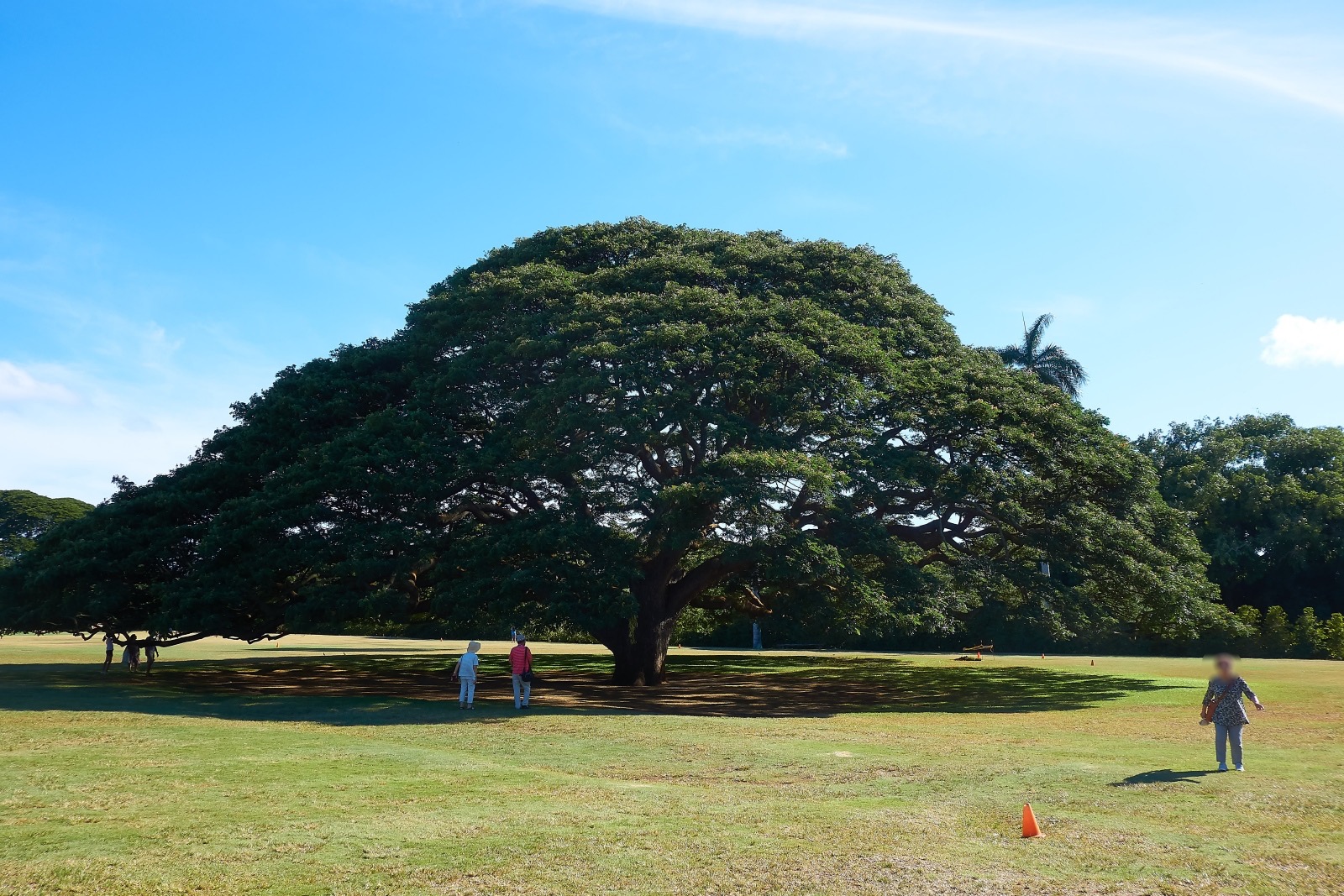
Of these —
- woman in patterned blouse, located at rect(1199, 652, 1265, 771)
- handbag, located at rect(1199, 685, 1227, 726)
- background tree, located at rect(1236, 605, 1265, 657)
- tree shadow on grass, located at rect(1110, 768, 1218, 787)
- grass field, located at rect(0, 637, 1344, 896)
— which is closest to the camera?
grass field, located at rect(0, 637, 1344, 896)

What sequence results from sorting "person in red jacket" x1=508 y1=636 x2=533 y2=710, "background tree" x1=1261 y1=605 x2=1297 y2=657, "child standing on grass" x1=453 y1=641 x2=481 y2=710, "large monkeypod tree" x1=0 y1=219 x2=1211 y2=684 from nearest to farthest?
1. "person in red jacket" x1=508 y1=636 x2=533 y2=710
2. "child standing on grass" x1=453 y1=641 x2=481 y2=710
3. "large monkeypod tree" x1=0 y1=219 x2=1211 y2=684
4. "background tree" x1=1261 y1=605 x2=1297 y2=657

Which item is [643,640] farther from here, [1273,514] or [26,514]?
[26,514]

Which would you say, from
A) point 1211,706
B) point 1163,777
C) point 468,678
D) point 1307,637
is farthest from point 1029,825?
point 1307,637

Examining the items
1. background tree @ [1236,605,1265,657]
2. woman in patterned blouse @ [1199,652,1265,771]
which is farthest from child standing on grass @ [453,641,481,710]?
background tree @ [1236,605,1265,657]

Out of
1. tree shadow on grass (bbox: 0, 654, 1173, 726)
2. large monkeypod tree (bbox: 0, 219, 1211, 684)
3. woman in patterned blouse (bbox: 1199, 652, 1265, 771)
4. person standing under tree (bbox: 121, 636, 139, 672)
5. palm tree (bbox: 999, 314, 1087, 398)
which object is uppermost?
palm tree (bbox: 999, 314, 1087, 398)

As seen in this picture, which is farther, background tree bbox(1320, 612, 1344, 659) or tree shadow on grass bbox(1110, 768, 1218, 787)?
background tree bbox(1320, 612, 1344, 659)

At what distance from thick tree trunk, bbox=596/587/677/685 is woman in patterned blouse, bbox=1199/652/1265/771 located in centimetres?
1645

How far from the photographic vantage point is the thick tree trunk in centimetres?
2752

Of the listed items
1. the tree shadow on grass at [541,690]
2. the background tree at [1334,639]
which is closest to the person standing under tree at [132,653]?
the tree shadow on grass at [541,690]

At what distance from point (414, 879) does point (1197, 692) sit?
24245 millimetres

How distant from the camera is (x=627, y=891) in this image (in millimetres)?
7121

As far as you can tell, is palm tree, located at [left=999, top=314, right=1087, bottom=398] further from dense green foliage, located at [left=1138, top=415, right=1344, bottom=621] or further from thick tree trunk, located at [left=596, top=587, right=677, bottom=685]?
thick tree trunk, located at [left=596, top=587, right=677, bottom=685]

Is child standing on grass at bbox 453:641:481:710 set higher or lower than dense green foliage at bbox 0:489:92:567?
lower

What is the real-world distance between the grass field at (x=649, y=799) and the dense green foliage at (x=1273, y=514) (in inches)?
1339
